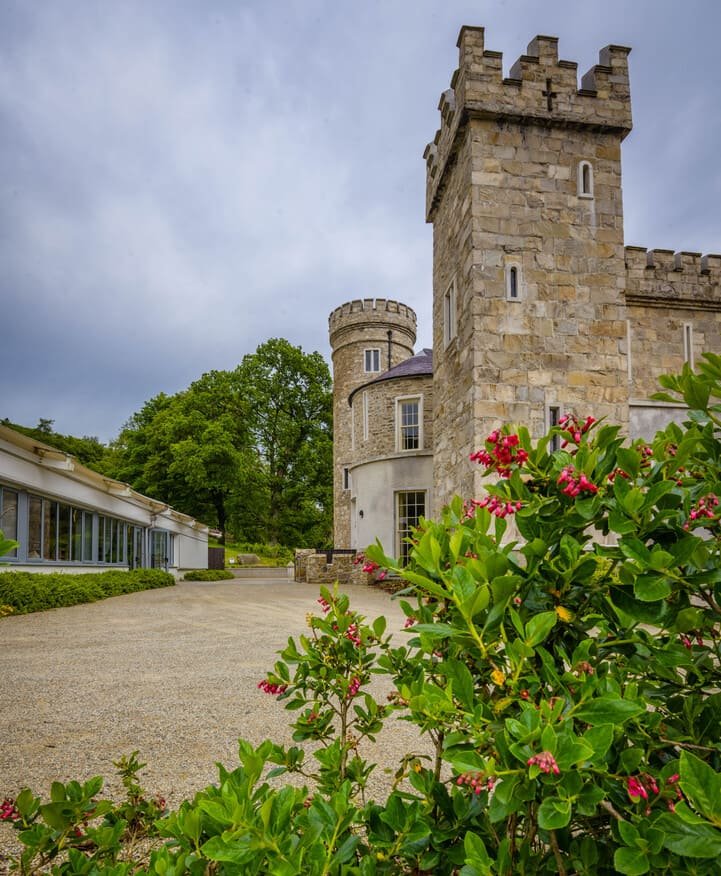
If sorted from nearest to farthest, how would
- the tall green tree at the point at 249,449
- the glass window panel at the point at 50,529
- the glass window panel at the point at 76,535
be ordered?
1. the glass window panel at the point at 50,529
2. the glass window panel at the point at 76,535
3. the tall green tree at the point at 249,449

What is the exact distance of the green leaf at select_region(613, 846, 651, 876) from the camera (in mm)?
806

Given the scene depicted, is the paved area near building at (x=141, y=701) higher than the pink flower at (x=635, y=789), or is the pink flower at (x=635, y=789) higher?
the pink flower at (x=635, y=789)

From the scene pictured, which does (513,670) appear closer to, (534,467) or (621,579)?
(621,579)

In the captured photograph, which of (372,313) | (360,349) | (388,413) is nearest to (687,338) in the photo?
(388,413)

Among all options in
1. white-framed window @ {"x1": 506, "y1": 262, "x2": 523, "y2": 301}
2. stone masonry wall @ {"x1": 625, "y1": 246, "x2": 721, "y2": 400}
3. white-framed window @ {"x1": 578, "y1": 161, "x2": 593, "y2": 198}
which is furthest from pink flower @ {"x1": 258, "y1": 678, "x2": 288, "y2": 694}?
stone masonry wall @ {"x1": 625, "y1": 246, "x2": 721, "y2": 400}

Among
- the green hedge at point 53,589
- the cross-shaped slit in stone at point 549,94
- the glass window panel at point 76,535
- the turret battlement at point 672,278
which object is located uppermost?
the cross-shaped slit in stone at point 549,94

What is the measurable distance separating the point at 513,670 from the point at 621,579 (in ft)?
0.87

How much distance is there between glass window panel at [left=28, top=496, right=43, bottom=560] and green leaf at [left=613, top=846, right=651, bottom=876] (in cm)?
1544

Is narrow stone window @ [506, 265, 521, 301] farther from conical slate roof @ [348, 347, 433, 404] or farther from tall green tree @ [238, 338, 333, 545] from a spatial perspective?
tall green tree @ [238, 338, 333, 545]

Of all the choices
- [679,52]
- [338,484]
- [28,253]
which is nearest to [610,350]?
[679,52]

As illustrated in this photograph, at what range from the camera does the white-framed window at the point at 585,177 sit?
1110cm

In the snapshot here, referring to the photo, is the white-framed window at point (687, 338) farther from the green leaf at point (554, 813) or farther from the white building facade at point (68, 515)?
the green leaf at point (554, 813)

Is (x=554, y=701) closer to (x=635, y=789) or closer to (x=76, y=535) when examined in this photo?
(x=635, y=789)

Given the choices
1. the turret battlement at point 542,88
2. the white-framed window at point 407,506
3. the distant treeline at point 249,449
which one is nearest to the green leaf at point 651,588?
the turret battlement at point 542,88
